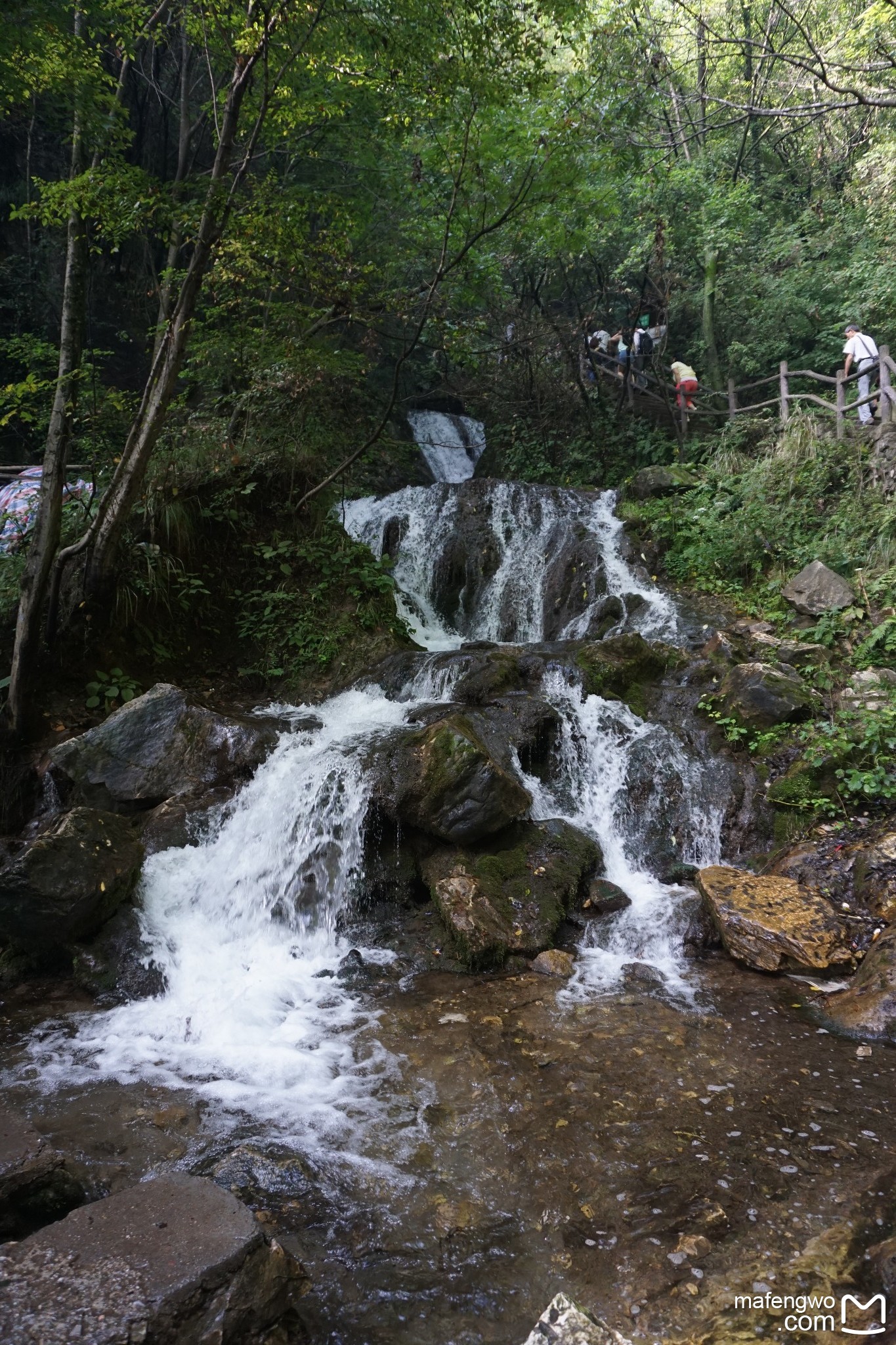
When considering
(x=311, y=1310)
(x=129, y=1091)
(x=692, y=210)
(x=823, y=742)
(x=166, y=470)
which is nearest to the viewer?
(x=311, y=1310)

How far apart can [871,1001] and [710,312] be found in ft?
54.9

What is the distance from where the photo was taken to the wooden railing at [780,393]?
10625 millimetres

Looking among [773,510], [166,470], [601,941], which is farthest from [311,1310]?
[773,510]

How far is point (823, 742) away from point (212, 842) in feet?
18.6

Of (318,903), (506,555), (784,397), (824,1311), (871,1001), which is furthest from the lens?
(784,397)

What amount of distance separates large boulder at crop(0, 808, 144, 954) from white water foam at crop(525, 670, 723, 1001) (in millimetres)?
3670

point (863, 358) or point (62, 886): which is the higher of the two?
point (863, 358)

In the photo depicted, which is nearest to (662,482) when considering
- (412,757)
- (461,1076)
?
(412,757)

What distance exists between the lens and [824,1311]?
2.46 meters

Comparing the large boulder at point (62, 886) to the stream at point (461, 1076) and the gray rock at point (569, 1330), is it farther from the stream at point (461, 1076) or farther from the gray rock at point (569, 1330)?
the gray rock at point (569, 1330)

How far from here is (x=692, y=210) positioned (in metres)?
16.8

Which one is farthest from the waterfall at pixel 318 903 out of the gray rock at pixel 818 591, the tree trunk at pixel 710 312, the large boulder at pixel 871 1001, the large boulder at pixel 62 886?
the tree trunk at pixel 710 312

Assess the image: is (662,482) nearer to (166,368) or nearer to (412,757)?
(412,757)

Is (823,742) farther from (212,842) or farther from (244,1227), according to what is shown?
(244,1227)
